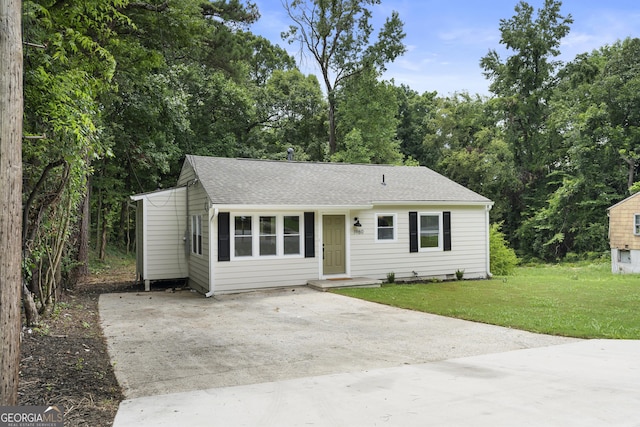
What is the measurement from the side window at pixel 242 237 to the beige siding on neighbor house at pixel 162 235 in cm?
268

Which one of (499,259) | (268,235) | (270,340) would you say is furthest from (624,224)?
(270,340)

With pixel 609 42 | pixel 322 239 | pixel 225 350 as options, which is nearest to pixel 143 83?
pixel 322 239

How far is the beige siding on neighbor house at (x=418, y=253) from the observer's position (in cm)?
1314

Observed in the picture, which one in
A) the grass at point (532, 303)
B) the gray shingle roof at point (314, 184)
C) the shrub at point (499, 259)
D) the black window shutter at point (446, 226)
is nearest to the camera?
the grass at point (532, 303)

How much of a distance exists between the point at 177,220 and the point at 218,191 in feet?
8.65

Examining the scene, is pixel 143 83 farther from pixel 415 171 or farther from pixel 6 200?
pixel 6 200

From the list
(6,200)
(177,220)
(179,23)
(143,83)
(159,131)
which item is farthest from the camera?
(159,131)

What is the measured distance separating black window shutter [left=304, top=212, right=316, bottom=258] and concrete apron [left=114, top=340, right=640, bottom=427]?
286 inches

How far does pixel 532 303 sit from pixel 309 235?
5703 millimetres

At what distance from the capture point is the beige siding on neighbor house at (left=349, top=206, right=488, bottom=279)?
13141mm

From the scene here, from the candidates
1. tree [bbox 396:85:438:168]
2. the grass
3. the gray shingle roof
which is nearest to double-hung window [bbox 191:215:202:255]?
the gray shingle roof

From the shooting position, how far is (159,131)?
1894 centimetres

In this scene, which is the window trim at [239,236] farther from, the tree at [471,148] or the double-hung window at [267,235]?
the tree at [471,148]

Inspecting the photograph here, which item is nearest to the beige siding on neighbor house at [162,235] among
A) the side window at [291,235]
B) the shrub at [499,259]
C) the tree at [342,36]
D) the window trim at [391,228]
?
the side window at [291,235]
